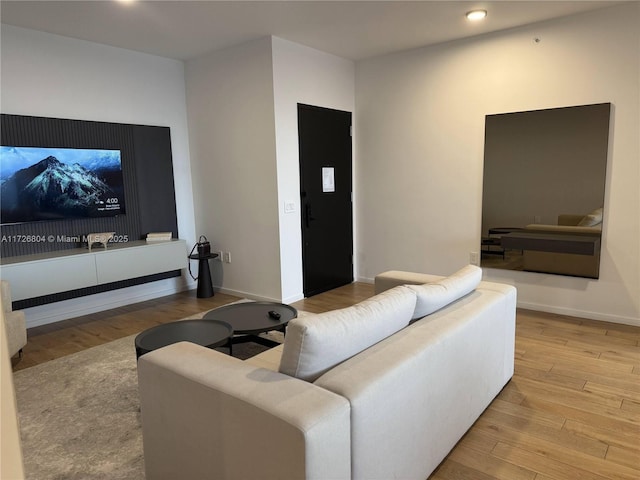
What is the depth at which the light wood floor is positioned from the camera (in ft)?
6.49

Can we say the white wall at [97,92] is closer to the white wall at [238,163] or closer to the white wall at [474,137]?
the white wall at [238,163]

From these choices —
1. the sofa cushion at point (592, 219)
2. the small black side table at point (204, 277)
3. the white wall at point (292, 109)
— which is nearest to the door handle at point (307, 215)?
the white wall at point (292, 109)

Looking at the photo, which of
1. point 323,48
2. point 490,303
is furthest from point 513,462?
point 323,48

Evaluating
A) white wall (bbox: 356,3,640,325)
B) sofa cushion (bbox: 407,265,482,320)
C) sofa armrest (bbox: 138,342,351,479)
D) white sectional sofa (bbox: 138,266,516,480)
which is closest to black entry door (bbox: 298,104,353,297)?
white wall (bbox: 356,3,640,325)

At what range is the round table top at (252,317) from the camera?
9.05ft

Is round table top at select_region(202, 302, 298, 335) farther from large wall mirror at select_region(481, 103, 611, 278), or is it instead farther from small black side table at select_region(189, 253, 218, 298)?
large wall mirror at select_region(481, 103, 611, 278)

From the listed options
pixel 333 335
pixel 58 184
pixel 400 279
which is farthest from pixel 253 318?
pixel 58 184

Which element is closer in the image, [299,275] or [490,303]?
[490,303]

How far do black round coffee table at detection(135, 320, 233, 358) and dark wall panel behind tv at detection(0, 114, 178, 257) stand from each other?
203 cm

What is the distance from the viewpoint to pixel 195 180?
200 inches

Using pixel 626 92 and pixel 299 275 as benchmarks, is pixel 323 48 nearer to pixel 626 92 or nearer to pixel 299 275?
pixel 299 275

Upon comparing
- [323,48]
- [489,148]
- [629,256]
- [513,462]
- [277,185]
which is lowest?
[513,462]

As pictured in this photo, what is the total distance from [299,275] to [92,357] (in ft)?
6.76

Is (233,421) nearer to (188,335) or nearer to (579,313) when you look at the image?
(188,335)
